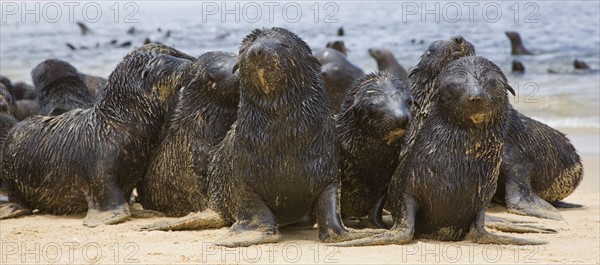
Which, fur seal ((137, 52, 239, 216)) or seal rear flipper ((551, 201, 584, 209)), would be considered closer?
fur seal ((137, 52, 239, 216))

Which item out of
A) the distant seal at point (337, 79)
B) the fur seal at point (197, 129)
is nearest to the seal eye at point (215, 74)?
the fur seal at point (197, 129)

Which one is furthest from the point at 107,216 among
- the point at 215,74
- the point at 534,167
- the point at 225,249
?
the point at 534,167

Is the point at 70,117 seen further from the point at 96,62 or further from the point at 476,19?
the point at 476,19

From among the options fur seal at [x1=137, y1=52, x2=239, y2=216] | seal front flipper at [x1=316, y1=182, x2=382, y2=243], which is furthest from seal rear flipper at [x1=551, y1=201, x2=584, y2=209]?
fur seal at [x1=137, y1=52, x2=239, y2=216]

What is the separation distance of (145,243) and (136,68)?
5.38 feet

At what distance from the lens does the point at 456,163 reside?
20.1 feet

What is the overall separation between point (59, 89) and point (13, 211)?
2819 millimetres

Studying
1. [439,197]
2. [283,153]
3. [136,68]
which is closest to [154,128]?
[136,68]

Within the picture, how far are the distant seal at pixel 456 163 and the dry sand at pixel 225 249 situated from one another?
0.36 feet

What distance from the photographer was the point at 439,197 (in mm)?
6184

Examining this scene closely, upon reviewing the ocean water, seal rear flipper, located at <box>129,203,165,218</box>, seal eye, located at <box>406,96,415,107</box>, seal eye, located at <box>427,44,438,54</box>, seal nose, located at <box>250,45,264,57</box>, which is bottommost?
the ocean water

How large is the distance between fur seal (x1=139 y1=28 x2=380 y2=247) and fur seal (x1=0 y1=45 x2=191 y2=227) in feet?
4.29

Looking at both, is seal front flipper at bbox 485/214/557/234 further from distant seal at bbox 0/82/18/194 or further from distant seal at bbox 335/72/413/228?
distant seal at bbox 0/82/18/194

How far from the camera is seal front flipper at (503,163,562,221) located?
7734 millimetres
